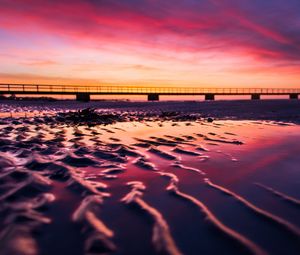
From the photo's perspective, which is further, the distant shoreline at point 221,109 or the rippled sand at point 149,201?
the distant shoreline at point 221,109

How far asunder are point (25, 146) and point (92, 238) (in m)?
5.34

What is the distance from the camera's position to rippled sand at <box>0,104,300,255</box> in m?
2.77

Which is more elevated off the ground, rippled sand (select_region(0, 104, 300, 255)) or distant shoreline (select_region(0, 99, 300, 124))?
rippled sand (select_region(0, 104, 300, 255))

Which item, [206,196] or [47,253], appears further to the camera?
[206,196]

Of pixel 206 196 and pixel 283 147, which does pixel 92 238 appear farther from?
pixel 283 147

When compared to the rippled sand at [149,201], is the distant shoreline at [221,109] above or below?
below

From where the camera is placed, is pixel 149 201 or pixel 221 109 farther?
pixel 221 109

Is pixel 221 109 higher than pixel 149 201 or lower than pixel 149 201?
lower

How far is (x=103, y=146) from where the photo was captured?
7715mm

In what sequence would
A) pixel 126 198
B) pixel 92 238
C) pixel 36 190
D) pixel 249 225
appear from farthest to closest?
1. pixel 36 190
2. pixel 126 198
3. pixel 249 225
4. pixel 92 238

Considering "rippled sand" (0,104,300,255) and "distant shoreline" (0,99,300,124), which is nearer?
"rippled sand" (0,104,300,255)

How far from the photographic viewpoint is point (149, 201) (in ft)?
12.6

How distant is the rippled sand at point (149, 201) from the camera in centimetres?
277

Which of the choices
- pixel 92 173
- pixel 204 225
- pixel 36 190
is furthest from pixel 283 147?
pixel 36 190
